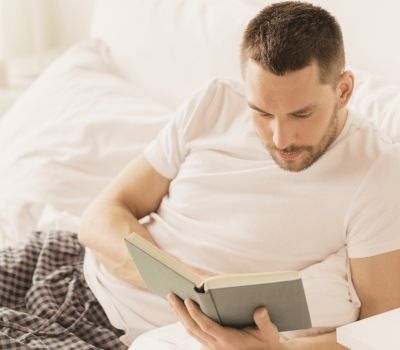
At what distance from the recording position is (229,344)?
1249 millimetres

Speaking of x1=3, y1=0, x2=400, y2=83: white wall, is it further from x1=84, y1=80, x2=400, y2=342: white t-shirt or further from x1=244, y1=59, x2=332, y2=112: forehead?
x1=244, y1=59, x2=332, y2=112: forehead

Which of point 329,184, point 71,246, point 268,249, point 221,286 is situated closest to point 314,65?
point 329,184

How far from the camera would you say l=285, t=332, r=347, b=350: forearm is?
1368 mm

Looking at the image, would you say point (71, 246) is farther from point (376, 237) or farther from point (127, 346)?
point (376, 237)

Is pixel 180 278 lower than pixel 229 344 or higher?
higher

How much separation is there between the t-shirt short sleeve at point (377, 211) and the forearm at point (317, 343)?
0.49ft

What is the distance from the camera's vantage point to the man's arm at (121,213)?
1684 millimetres

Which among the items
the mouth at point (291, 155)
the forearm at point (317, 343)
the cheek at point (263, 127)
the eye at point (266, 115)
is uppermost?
the eye at point (266, 115)

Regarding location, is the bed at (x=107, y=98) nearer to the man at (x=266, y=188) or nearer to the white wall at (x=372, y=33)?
the white wall at (x=372, y=33)

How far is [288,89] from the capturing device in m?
1.38

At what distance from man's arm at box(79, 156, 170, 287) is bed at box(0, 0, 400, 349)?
6.9 inches

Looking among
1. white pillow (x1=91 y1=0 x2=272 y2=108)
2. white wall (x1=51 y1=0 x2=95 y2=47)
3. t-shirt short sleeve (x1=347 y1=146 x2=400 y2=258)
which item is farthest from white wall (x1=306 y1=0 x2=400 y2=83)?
white wall (x1=51 y1=0 x2=95 y2=47)

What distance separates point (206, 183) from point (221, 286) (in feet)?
1.81

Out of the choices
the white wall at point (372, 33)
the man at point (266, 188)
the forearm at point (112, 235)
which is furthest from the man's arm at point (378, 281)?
the white wall at point (372, 33)
